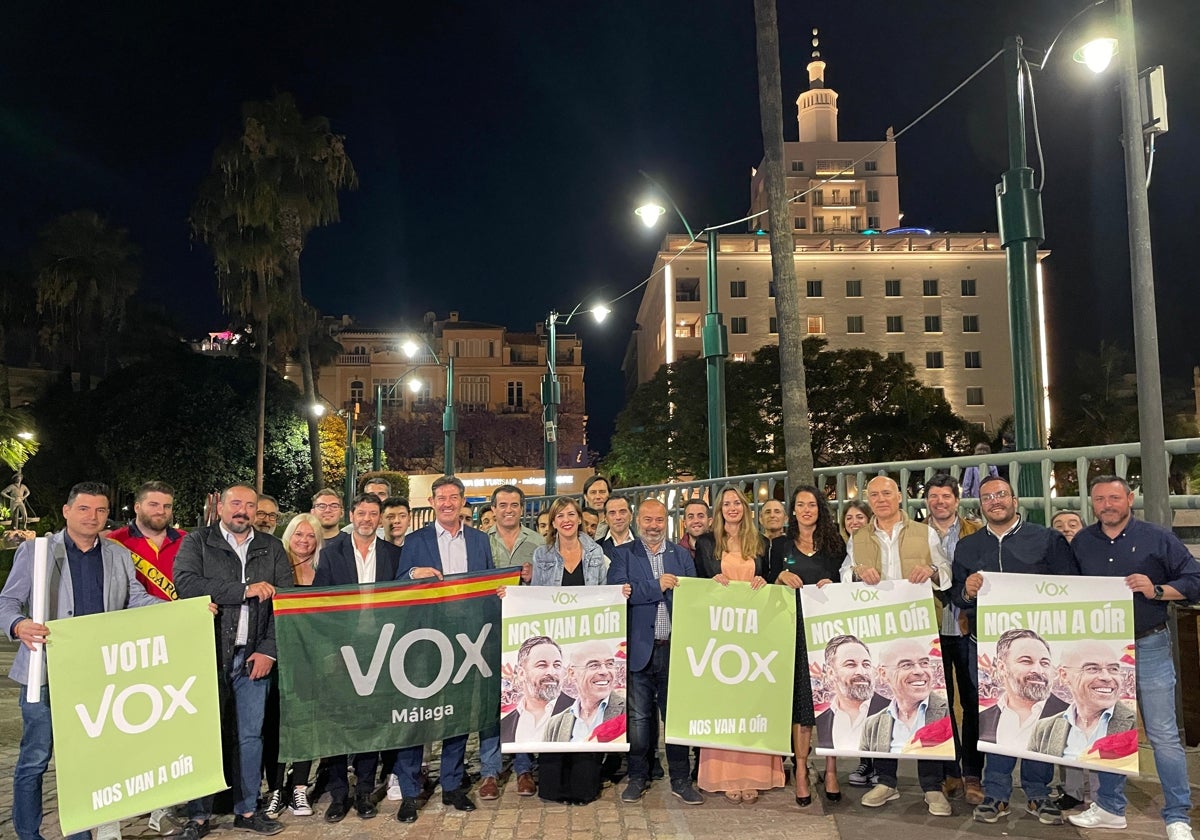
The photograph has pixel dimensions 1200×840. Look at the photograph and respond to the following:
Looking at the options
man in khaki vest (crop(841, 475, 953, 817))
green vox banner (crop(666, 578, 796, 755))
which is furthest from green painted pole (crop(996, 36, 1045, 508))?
green vox banner (crop(666, 578, 796, 755))

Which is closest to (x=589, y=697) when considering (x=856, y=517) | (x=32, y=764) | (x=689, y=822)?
(x=689, y=822)

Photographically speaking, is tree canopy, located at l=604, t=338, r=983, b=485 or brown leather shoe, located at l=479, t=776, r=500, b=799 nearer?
brown leather shoe, located at l=479, t=776, r=500, b=799

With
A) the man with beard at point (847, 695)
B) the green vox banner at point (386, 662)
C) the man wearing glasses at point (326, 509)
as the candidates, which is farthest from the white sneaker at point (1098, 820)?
the man wearing glasses at point (326, 509)

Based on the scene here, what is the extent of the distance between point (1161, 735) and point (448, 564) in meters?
4.48

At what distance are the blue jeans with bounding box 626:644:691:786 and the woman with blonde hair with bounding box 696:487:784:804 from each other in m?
0.16

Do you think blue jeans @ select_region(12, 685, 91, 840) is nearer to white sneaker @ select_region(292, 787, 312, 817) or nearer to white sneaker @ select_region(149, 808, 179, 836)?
white sneaker @ select_region(149, 808, 179, 836)

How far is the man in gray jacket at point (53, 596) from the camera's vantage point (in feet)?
17.4

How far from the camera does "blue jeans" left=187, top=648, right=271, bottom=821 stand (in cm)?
596

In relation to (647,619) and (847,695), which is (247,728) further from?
(847,695)

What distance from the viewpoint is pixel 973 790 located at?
610cm

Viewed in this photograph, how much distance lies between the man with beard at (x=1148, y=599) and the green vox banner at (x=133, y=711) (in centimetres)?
520

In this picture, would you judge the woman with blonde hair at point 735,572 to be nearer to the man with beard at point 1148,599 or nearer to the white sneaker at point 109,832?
the man with beard at point 1148,599

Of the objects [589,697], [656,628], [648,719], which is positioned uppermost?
[656,628]

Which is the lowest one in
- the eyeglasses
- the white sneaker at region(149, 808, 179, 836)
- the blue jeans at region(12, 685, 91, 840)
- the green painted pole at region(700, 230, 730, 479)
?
the white sneaker at region(149, 808, 179, 836)
